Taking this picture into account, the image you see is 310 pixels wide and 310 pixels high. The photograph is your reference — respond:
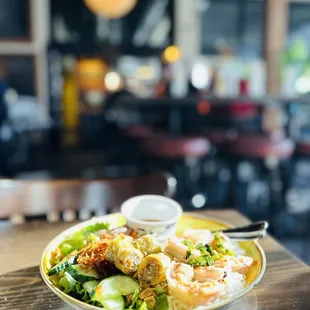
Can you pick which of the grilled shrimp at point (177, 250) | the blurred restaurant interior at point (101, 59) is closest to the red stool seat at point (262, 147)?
the blurred restaurant interior at point (101, 59)

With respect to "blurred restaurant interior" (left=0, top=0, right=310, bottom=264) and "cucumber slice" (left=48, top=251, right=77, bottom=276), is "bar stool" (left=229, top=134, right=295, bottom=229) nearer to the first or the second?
"blurred restaurant interior" (left=0, top=0, right=310, bottom=264)

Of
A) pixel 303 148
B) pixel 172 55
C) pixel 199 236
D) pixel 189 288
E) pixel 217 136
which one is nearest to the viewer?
pixel 189 288

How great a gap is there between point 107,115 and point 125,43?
1072 millimetres

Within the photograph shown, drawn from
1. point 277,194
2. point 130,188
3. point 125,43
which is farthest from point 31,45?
point 130,188

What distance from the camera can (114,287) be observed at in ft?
2.89

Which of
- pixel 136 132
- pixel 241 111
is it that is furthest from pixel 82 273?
pixel 241 111

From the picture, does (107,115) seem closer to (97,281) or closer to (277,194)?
(277,194)

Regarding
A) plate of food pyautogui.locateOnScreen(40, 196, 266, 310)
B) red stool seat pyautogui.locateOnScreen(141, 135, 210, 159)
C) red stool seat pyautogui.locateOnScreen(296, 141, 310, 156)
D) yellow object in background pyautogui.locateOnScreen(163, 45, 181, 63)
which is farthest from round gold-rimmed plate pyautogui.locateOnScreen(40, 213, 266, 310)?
yellow object in background pyautogui.locateOnScreen(163, 45, 181, 63)

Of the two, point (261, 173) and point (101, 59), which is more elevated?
point (101, 59)

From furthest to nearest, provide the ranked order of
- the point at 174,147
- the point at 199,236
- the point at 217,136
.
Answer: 1. the point at 217,136
2. the point at 174,147
3. the point at 199,236

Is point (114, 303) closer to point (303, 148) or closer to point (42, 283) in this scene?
point (42, 283)

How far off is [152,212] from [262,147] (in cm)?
238

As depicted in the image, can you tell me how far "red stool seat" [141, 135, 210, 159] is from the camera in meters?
3.45

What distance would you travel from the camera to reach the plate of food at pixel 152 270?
0.85m
